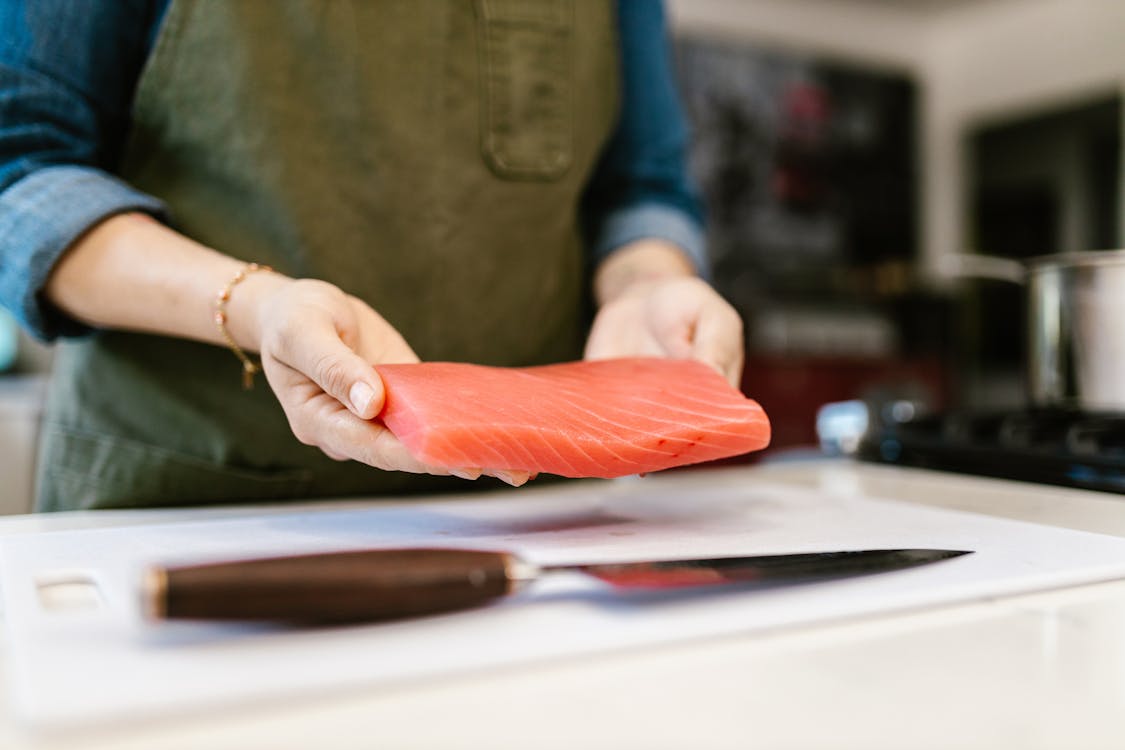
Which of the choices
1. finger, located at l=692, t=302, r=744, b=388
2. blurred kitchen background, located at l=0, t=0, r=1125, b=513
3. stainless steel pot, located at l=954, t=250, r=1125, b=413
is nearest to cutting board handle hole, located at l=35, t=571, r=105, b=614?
finger, located at l=692, t=302, r=744, b=388

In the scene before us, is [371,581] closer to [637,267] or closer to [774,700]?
[774,700]

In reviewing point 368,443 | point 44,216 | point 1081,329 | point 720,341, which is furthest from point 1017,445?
point 44,216

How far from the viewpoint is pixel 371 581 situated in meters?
0.42

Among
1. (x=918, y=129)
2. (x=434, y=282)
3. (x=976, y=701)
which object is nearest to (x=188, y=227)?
(x=434, y=282)

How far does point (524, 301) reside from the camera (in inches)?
41.2

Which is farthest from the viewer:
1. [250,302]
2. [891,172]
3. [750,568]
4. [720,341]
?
[891,172]

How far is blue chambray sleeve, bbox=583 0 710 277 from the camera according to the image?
3.86ft

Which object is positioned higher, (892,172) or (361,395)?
(892,172)

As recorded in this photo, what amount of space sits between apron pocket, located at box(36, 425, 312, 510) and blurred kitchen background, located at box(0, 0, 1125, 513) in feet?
9.04

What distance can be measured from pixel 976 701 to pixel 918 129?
14.8 feet

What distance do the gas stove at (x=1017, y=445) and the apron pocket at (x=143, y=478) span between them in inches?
27.5

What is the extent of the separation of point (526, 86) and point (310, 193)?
27 cm

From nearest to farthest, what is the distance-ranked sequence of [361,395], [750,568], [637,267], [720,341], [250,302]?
[750,568] < [361,395] < [250,302] < [720,341] < [637,267]

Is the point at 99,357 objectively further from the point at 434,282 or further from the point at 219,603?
the point at 219,603
